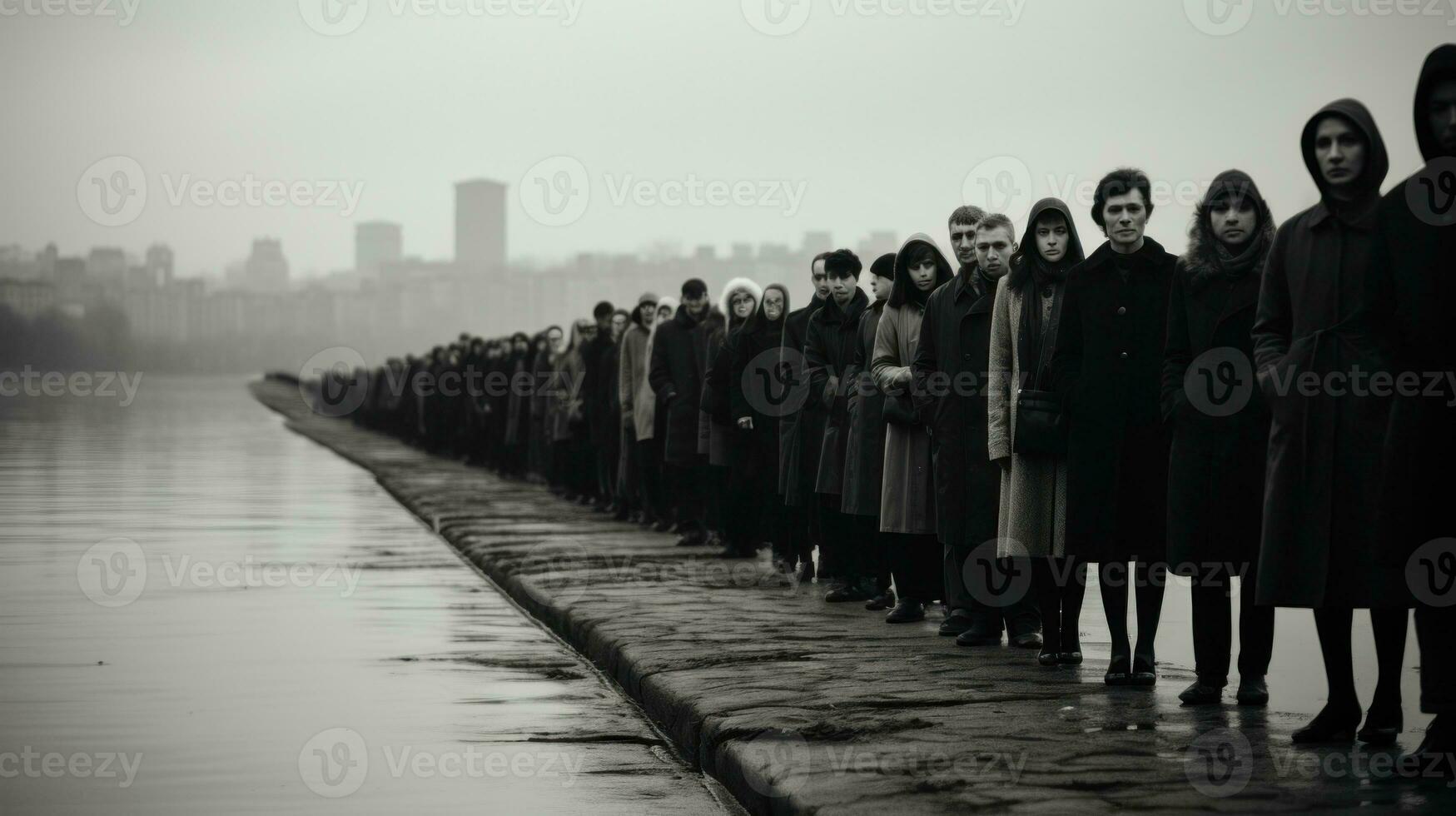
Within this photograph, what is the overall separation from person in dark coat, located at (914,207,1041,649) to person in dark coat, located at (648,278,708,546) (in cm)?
656

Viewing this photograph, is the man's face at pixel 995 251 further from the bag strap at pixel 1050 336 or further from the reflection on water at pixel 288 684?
the reflection on water at pixel 288 684

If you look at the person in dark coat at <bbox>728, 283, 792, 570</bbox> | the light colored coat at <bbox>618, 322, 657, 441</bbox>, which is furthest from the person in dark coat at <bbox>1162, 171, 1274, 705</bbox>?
the light colored coat at <bbox>618, 322, 657, 441</bbox>

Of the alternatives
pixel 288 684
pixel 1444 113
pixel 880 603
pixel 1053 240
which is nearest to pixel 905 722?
pixel 1053 240

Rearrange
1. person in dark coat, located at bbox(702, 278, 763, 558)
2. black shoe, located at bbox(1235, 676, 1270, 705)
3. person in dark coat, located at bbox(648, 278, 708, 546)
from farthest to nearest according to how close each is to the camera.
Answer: person in dark coat, located at bbox(648, 278, 708, 546)
person in dark coat, located at bbox(702, 278, 763, 558)
black shoe, located at bbox(1235, 676, 1270, 705)

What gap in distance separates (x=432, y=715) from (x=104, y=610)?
4.43 meters

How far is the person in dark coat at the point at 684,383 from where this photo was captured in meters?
15.9

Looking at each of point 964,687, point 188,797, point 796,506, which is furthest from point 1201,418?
point 796,506

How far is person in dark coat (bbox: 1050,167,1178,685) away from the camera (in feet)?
25.4

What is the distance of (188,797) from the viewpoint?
20.1 ft

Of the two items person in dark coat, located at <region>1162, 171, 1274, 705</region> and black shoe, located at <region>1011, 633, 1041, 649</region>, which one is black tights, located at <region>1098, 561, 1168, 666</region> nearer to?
person in dark coat, located at <region>1162, 171, 1274, 705</region>

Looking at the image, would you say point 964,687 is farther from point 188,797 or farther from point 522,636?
point 522,636

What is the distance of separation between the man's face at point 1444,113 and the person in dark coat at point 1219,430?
1457 mm

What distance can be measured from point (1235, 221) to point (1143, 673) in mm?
1748

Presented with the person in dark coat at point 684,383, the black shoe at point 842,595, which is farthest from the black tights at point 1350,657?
the person in dark coat at point 684,383
